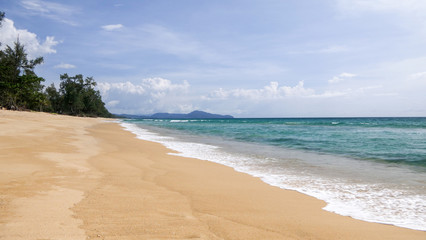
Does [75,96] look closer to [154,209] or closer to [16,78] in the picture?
[16,78]

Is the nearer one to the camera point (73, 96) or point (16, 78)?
point (16, 78)

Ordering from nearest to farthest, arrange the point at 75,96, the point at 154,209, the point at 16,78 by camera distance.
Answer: the point at 154,209
the point at 16,78
the point at 75,96

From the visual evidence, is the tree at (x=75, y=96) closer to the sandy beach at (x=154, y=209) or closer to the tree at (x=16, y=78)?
the tree at (x=16, y=78)

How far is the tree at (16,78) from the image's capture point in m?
42.8

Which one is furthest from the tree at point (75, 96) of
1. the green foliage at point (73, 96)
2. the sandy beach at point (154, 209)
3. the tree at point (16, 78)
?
the sandy beach at point (154, 209)

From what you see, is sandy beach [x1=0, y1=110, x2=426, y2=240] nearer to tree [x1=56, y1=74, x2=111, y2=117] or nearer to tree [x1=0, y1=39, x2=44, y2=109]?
tree [x1=0, y1=39, x2=44, y2=109]

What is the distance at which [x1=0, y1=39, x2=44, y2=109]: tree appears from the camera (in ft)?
141

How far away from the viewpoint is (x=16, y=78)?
1777 inches

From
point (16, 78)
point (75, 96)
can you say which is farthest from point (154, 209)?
point (75, 96)

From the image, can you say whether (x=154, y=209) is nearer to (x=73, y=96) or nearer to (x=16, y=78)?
(x=16, y=78)

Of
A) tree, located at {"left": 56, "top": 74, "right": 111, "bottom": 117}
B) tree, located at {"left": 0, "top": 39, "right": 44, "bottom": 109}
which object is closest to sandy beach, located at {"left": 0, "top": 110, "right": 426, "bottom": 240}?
tree, located at {"left": 0, "top": 39, "right": 44, "bottom": 109}

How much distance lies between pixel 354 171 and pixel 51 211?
798 centimetres

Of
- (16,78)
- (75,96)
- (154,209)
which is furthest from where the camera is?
(75,96)

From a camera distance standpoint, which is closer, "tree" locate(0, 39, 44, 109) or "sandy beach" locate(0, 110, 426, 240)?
"sandy beach" locate(0, 110, 426, 240)
